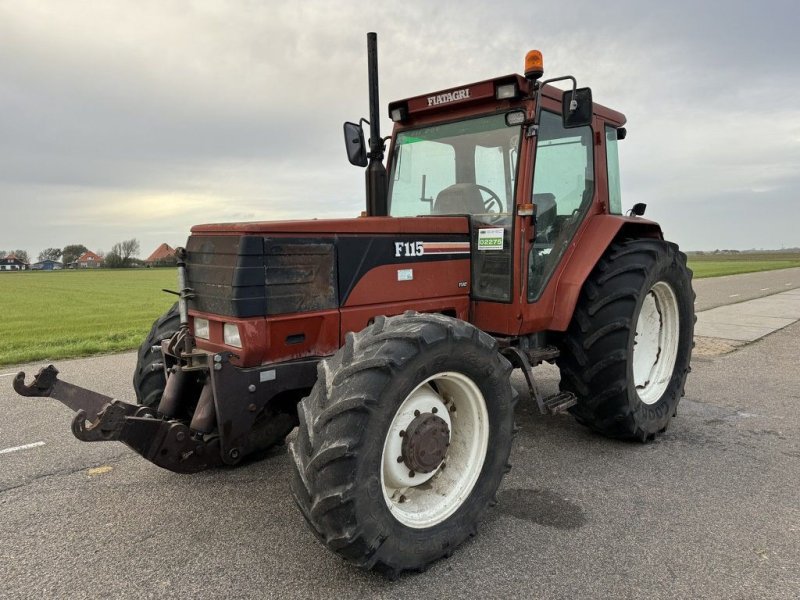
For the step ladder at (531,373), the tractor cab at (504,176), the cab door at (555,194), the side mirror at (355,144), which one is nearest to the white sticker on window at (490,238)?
the tractor cab at (504,176)

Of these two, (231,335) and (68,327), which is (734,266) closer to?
(68,327)

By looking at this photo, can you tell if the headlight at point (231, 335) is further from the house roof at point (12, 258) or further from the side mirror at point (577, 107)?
the house roof at point (12, 258)

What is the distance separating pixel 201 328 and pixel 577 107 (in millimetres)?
2636

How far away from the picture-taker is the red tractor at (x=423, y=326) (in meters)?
2.40

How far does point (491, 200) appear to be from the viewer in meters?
3.80

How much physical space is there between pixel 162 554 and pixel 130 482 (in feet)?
3.18

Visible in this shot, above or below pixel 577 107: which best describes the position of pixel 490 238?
below

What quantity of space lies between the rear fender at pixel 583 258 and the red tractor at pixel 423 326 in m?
0.01

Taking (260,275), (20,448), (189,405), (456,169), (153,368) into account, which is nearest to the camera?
(260,275)

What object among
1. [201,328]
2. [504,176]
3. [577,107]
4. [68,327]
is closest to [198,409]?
[201,328]

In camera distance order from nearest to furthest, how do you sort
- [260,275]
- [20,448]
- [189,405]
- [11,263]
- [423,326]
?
[423,326] < [260,275] < [189,405] < [20,448] < [11,263]

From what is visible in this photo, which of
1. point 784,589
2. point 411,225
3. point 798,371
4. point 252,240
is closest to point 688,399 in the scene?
point 798,371

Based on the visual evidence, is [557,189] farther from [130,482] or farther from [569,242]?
[130,482]

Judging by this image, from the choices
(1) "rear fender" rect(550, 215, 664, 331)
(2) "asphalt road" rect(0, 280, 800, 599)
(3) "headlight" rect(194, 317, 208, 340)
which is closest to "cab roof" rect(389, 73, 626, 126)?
(1) "rear fender" rect(550, 215, 664, 331)
